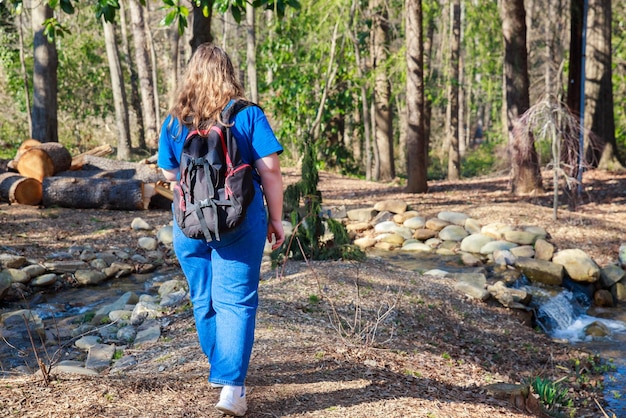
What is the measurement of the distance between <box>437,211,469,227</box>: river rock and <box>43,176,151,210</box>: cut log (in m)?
4.74

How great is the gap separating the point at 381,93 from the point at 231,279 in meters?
12.7

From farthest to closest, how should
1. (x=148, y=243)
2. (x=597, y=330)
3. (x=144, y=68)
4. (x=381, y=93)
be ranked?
1. (x=144, y=68)
2. (x=381, y=93)
3. (x=148, y=243)
4. (x=597, y=330)

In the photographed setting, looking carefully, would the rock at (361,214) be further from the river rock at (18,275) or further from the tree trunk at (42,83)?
the tree trunk at (42,83)

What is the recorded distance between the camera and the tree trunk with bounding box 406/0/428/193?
11938 mm

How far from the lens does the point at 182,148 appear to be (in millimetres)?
2941

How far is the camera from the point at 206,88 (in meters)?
2.91

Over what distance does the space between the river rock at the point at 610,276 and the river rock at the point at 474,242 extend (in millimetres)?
1669

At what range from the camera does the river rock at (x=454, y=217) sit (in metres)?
10.2

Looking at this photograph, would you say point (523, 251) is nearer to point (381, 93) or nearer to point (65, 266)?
point (65, 266)

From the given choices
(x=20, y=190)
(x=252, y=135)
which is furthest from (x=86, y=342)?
(x=20, y=190)

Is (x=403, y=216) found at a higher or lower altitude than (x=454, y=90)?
lower

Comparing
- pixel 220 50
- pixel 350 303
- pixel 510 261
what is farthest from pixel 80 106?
pixel 220 50

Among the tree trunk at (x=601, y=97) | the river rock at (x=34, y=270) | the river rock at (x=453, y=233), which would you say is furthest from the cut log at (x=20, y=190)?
the tree trunk at (x=601, y=97)

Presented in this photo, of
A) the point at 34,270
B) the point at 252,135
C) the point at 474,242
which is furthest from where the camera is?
the point at 474,242
